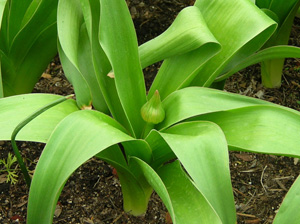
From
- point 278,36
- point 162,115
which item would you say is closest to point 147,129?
point 162,115

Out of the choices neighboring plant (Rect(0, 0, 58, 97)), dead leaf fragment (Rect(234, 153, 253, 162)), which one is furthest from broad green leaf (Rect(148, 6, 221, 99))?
dead leaf fragment (Rect(234, 153, 253, 162))

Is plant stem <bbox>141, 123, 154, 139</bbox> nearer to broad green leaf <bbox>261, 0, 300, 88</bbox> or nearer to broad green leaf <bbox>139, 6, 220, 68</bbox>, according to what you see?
broad green leaf <bbox>139, 6, 220, 68</bbox>

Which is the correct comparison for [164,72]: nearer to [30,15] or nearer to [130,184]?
[130,184]

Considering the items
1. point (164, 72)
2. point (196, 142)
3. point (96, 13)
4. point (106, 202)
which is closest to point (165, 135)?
point (196, 142)

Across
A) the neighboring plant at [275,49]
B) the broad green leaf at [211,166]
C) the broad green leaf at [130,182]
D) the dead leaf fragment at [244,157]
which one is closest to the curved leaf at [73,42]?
the broad green leaf at [130,182]

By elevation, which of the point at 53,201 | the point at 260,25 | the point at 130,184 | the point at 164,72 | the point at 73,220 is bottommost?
the point at 73,220

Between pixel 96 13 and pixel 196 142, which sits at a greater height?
pixel 96 13
